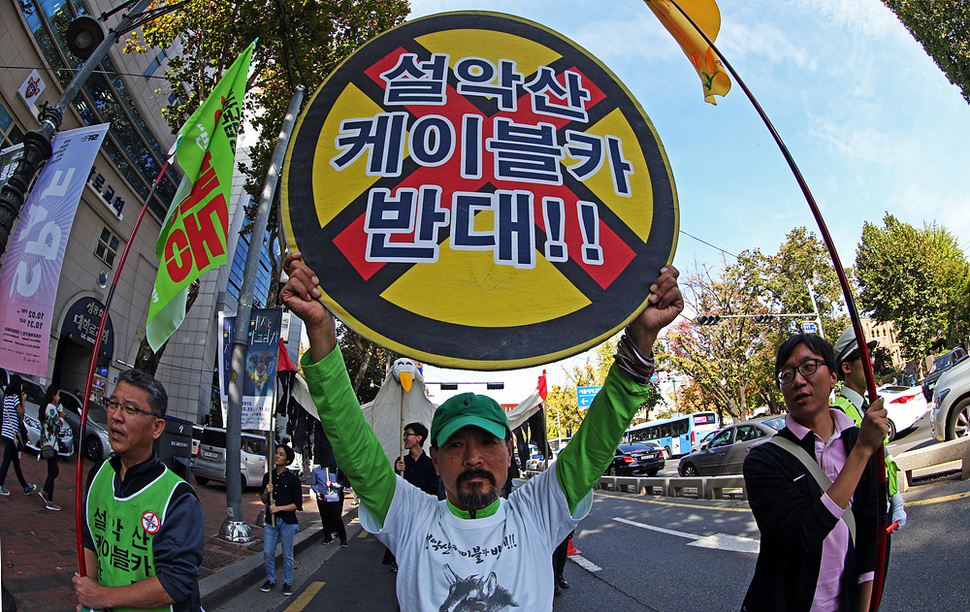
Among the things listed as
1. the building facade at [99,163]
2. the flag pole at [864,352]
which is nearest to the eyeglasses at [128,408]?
the flag pole at [864,352]

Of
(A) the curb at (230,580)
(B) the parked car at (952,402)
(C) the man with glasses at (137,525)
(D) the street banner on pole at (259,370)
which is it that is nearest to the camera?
(C) the man with glasses at (137,525)

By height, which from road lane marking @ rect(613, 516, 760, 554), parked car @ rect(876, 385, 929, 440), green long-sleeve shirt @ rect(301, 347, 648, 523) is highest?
green long-sleeve shirt @ rect(301, 347, 648, 523)

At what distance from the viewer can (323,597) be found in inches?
210

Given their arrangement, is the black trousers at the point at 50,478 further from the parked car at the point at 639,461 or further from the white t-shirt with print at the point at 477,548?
the parked car at the point at 639,461

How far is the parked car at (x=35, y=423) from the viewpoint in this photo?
11703mm

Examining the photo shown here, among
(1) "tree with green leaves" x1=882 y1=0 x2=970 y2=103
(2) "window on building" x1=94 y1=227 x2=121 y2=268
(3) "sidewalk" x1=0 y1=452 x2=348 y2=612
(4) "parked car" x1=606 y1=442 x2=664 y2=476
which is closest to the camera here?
(3) "sidewalk" x1=0 y1=452 x2=348 y2=612

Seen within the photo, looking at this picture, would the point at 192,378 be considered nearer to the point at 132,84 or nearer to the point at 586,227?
the point at 132,84

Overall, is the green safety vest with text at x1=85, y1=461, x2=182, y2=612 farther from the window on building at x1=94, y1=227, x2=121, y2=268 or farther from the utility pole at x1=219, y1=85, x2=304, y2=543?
the window on building at x1=94, y1=227, x2=121, y2=268

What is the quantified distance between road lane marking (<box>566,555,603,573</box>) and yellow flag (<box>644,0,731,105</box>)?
503 centimetres

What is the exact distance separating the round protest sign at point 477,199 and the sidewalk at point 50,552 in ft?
14.5

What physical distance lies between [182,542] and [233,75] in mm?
5584

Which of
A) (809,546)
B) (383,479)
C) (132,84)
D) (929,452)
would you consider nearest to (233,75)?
(383,479)

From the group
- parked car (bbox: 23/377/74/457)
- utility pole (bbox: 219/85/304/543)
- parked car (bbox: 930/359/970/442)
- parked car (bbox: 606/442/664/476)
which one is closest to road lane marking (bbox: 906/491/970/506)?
parked car (bbox: 930/359/970/442)

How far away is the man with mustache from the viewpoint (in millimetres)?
1424
